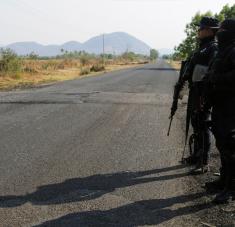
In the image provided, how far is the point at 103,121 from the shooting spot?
31.7ft

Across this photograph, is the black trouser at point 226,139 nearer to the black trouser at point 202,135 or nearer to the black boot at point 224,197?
the black boot at point 224,197

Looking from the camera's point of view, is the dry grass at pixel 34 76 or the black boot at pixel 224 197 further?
the dry grass at pixel 34 76

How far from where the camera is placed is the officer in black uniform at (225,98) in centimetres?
443

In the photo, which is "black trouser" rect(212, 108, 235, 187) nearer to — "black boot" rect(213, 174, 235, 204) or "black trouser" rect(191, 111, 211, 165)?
"black boot" rect(213, 174, 235, 204)

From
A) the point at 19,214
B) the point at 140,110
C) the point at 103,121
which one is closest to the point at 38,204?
the point at 19,214

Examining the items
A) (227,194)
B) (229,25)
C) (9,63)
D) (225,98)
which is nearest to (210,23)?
(229,25)

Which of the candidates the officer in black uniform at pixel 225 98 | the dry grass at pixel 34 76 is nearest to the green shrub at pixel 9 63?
the dry grass at pixel 34 76

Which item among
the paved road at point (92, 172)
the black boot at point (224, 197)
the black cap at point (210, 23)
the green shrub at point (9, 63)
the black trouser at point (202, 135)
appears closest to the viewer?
the paved road at point (92, 172)

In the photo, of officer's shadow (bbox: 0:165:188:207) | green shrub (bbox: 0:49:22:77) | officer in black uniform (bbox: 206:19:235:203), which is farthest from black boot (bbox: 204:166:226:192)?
green shrub (bbox: 0:49:22:77)

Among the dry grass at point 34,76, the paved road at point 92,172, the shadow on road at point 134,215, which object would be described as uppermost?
the shadow on road at point 134,215

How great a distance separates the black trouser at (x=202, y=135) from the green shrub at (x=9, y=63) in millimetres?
25066

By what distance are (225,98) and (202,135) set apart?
3.60ft

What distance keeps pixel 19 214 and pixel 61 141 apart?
11.1 ft

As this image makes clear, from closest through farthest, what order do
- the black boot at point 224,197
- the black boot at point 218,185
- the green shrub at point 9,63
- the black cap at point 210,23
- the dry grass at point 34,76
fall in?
the black boot at point 224,197
the black boot at point 218,185
the black cap at point 210,23
the dry grass at point 34,76
the green shrub at point 9,63
